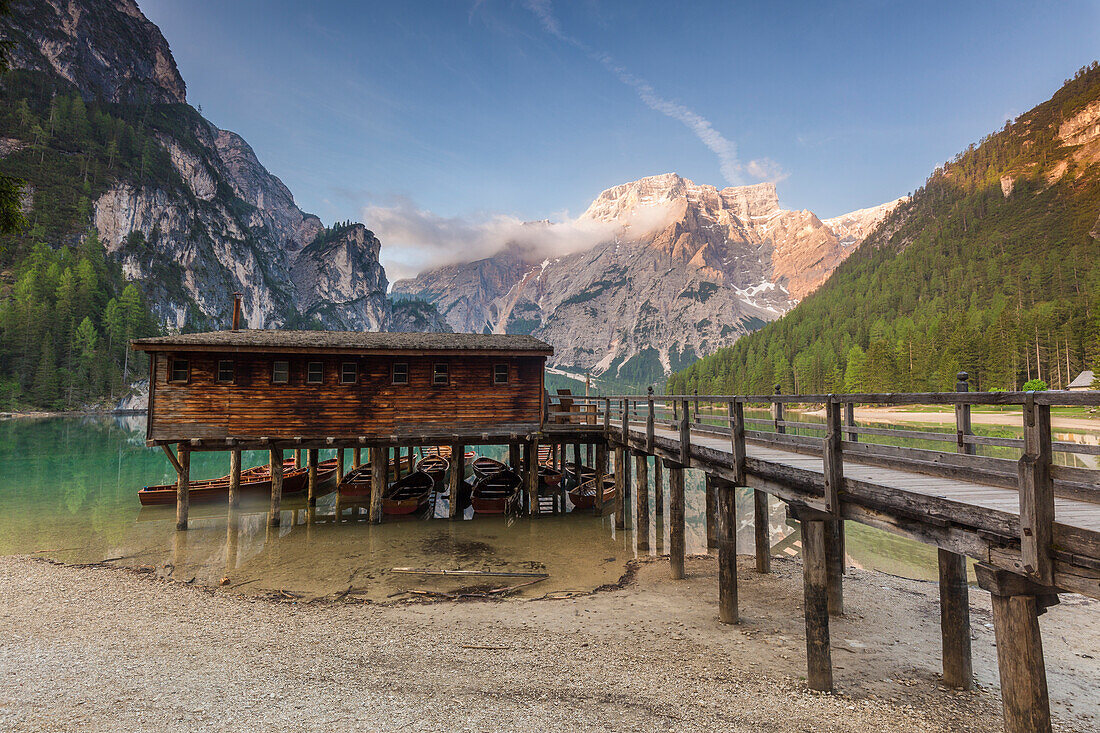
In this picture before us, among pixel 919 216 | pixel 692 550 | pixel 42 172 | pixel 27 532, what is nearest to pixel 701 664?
pixel 692 550

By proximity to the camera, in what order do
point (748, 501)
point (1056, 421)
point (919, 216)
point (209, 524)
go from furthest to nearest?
point (919, 216), point (1056, 421), point (748, 501), point (209, 524)

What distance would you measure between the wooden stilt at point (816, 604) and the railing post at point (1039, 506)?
3.59 metres

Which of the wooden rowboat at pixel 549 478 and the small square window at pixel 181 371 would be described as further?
the wooden rowboat at pixel 549 478

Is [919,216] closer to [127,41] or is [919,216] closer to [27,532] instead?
[27,532]

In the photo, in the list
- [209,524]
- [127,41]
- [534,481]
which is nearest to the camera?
[209,524]

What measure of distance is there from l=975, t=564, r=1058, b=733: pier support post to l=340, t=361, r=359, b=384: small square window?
71.0 feet

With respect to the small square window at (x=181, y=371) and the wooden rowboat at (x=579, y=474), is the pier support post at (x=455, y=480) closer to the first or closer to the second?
the wooden rowboat at (x=579, y=474)

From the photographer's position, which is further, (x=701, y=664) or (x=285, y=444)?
(x=285, y=444)

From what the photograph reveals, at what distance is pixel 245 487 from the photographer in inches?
1038

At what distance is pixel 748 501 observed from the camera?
30.0 metres

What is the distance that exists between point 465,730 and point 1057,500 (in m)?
8.59

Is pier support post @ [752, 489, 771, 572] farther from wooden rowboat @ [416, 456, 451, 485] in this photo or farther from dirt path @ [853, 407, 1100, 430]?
dirt path @ [853, 407, 1100, 430]

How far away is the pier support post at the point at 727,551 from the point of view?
37.4 ft

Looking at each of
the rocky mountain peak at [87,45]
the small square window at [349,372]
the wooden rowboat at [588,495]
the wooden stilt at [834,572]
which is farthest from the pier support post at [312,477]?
the rocky mountain peak at [87,45]
